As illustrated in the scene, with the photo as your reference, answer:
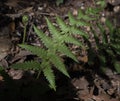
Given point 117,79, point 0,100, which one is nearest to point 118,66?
point 117,79

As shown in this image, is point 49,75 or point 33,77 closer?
point 49,75

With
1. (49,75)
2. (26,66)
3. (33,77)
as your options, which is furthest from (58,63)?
(33,77)

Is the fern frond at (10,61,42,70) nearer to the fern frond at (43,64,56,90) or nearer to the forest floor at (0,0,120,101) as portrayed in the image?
the fern frond at (43,64,56,90)

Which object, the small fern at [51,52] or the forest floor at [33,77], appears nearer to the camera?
the small fern at [51,52]

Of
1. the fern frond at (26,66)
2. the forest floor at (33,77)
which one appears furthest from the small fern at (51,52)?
the forest floor at (33,77)

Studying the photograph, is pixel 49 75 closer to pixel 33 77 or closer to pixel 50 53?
pixel 50 53

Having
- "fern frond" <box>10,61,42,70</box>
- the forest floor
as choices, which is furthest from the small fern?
the forest floor

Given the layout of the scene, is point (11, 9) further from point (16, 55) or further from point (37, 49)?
point (37, 49)

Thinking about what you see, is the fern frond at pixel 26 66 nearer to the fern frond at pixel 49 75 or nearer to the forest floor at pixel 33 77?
the fern frond at pixel 49 75
